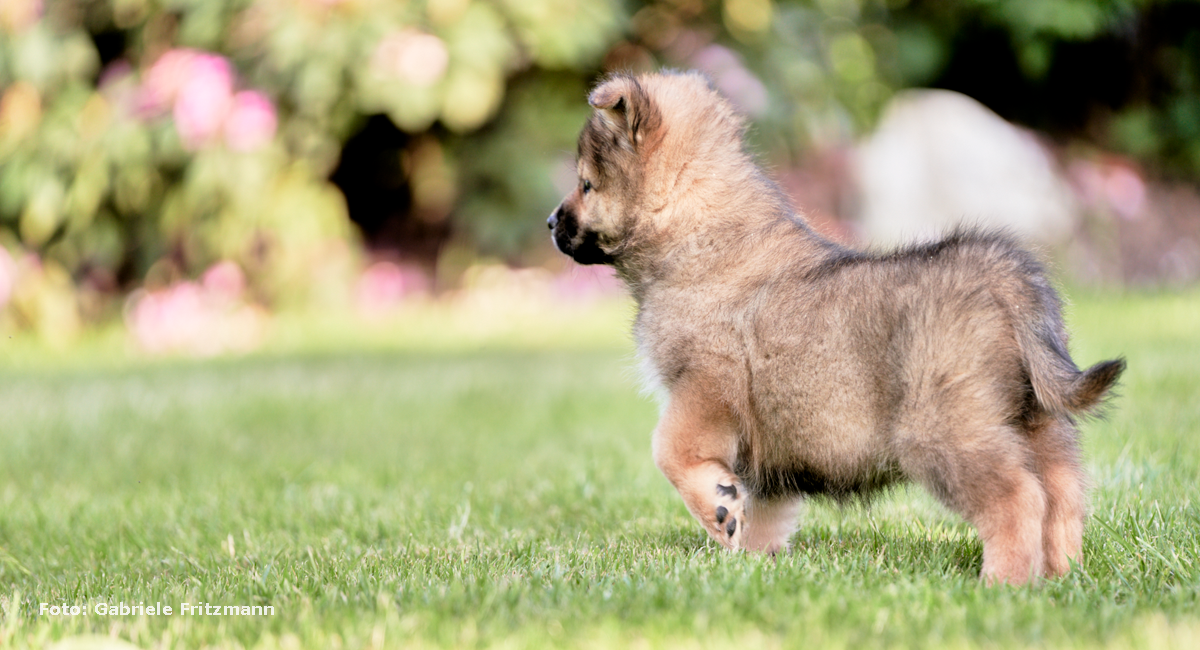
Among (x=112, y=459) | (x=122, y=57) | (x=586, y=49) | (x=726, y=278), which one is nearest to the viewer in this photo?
(x=726, y=278)

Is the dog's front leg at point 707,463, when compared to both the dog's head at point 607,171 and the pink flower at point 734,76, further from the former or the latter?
the pink flower at point 734,76

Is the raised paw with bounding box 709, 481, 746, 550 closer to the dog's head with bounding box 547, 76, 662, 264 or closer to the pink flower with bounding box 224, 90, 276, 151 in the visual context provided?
the dog's head with bounding box 547, 76, 662, 264

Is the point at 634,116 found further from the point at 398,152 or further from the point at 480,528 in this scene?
the point at 398,152

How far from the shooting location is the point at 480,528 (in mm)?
3635

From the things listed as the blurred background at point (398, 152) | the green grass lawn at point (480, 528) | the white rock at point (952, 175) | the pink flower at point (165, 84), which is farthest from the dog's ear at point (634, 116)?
the white rock at point (952, 175)

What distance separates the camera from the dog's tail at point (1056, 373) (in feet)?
8.49

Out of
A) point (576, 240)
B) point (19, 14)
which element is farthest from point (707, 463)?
point (19, 14)

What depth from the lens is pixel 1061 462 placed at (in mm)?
2752

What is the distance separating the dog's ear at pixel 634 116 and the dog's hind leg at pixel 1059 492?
1365 millimetres

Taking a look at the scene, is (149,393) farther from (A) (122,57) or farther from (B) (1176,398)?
(B) (1176,398)

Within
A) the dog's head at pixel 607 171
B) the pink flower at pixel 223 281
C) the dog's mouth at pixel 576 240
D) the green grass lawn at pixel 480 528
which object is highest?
the dog's head at pixel 607 171

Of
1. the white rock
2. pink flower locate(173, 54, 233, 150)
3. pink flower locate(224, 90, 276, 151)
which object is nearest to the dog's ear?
pink flower locate(224, 90, 276, 151)

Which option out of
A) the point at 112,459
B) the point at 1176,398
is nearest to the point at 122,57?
the point at 112,459

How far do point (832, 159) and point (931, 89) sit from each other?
9.85ft
